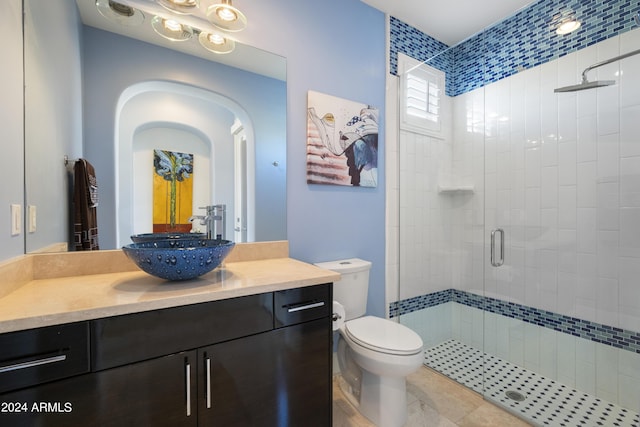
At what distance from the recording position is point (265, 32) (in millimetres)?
1687

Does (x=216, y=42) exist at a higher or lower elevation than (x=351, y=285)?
higher

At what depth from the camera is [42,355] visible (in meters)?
0.75

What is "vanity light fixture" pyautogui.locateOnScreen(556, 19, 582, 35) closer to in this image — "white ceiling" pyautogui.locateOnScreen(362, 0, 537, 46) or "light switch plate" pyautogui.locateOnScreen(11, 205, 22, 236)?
"white ceiling" pyautogui.locateOnScreen(362, 0, 537, 46)

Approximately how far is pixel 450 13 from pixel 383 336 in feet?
8.22

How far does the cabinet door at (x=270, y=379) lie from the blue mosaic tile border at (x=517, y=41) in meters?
2.16

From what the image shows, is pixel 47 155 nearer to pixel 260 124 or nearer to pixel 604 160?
pixel 260 124

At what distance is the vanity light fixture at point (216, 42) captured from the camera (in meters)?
1.52

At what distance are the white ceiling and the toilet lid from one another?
232 cm

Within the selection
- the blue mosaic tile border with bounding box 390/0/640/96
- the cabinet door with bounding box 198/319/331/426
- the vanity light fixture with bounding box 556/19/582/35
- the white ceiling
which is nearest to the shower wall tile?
the blue mosaic tile border with bounding box 390/0/640/96

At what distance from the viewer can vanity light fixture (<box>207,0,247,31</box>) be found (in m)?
1.39

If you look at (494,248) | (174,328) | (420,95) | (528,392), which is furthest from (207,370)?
(420,95)

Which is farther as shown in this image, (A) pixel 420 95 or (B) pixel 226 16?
(A) pixel 420 95

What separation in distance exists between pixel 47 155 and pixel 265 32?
130 centimetres

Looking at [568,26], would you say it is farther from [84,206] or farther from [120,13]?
[84,206]
